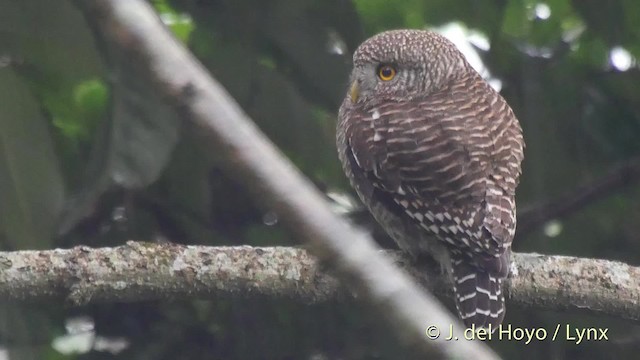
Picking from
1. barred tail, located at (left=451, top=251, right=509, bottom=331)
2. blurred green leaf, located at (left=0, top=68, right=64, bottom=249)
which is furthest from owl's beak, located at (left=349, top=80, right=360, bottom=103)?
blurred green leaf, located at (left=0, top=68, right=64, bottom=249)

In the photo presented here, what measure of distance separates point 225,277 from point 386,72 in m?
1.96

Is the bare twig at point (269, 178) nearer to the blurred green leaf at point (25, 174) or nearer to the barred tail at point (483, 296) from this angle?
the blurred green leaf at point (25, 174)

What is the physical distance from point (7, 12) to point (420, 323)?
3.02 meters

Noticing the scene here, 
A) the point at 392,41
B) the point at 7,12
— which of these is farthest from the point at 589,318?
the point at 7,12

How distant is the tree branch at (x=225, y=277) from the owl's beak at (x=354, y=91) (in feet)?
4.03

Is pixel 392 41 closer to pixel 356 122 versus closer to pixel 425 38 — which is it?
pixel 425 38

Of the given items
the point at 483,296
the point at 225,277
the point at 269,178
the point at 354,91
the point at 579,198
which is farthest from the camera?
the point at 354,91

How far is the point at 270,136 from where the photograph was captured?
414cm

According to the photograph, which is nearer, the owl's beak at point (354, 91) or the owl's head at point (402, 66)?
the owl's beak at point (354, 91)

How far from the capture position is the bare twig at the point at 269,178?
107 centimetres

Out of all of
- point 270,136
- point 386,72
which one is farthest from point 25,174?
point 386,72

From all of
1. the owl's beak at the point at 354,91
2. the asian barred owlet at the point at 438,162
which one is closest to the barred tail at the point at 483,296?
the asian barred owlet at the point at 438,162

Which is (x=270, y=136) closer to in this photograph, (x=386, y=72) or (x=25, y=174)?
(x=25, y=174)

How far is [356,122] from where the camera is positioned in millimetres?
4578
